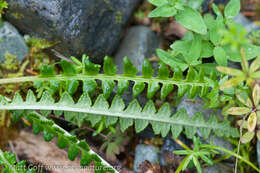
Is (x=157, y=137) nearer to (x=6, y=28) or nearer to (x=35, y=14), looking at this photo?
(x=35, y=14)

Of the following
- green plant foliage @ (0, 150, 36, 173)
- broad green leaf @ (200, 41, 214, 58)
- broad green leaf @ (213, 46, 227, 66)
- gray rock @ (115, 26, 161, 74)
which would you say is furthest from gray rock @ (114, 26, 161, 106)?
green plant foliage @ (0, 150, 36, 173)

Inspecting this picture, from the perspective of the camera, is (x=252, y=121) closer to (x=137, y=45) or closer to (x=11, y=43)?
(x=137, y=45)

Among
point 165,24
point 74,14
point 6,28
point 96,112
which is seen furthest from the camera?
point 165,24

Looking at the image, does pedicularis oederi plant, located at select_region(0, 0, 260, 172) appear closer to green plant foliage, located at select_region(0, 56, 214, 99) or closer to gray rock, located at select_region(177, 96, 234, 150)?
green plant foliage, located at select_region(0, 56, 214, 99)

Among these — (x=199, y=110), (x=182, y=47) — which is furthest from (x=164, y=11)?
(x=199, y=110)

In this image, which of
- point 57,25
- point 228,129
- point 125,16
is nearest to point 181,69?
point 228,129
